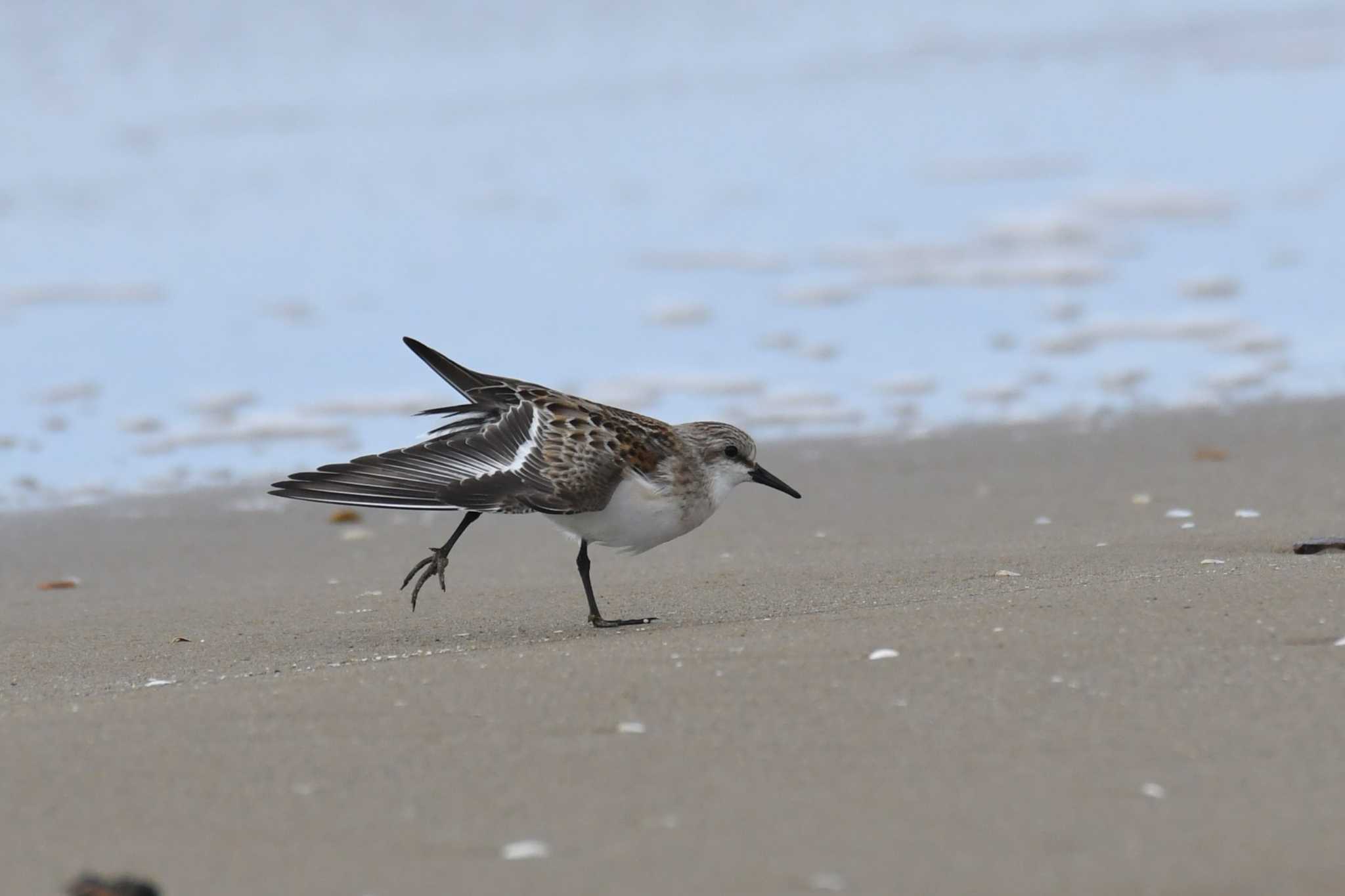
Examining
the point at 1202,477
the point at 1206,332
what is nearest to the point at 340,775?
the point at 1202,477

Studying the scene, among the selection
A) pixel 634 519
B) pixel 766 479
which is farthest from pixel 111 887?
pixel 766 479

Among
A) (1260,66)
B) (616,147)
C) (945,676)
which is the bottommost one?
(945,676)

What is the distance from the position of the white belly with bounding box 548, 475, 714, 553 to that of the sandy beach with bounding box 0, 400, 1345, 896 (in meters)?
0.25

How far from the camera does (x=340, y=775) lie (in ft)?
12.0

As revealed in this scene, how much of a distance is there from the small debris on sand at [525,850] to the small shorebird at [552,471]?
1.95m

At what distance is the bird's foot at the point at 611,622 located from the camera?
5383 millimetres

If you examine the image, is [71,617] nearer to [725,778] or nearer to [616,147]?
[725,778]

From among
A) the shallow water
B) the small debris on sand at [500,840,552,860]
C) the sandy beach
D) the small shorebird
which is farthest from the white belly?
the shallow water

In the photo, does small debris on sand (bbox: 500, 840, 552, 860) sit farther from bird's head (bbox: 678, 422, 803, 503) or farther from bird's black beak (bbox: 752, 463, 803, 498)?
bird's black beak (bbox: 752, 463, 803, 498)

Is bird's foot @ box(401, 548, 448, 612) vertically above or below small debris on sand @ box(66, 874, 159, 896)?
above

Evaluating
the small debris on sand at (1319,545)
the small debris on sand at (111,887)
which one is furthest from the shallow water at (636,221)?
the small debris on sand at (111,887)

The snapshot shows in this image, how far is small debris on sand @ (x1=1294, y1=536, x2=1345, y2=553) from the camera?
5.58m

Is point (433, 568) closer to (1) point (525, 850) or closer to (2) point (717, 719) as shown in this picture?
(2) point (717, 719)

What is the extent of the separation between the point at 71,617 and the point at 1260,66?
17214 millimetres
